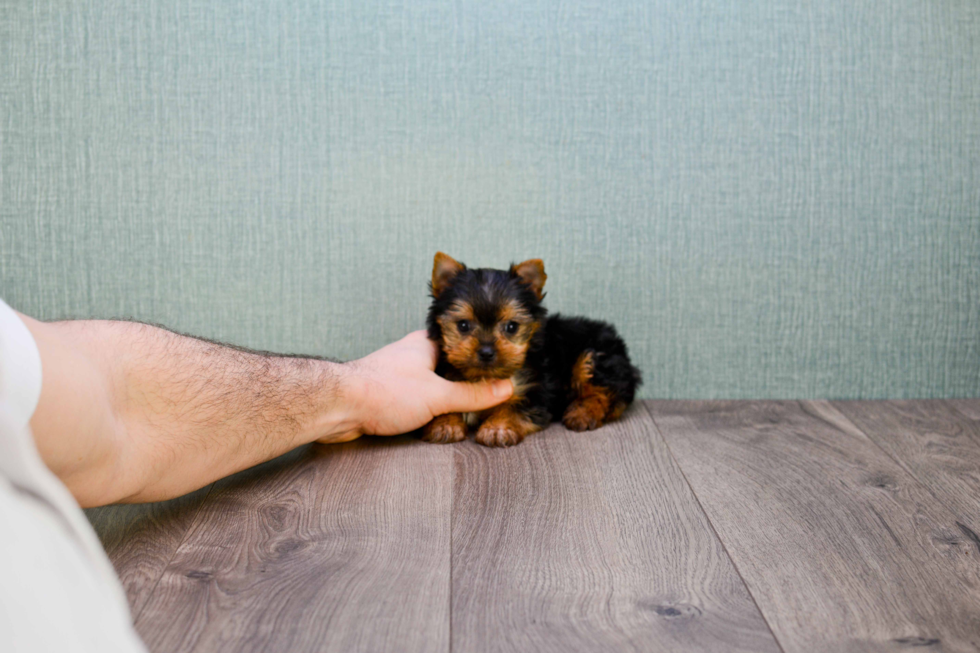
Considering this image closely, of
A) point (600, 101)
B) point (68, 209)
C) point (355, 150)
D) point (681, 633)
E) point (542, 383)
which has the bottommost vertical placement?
point (681, 633)

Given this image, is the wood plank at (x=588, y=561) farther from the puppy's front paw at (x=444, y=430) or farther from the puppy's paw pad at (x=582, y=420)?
the puppy's paw pad at (x=582, y=420)

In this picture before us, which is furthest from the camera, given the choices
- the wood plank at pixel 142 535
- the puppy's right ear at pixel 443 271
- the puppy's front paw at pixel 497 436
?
the puppy's right ear at pixel 443 271

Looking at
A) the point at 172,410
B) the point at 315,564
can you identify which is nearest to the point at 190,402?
the point at 172,410

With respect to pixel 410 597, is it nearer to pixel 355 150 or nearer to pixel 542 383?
pixel 542 383

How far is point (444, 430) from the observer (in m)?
2.10

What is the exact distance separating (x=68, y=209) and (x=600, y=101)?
5.94 ft

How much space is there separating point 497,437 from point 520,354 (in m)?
→ 0.26

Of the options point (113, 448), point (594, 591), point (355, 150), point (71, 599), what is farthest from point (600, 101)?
point (71, 599)

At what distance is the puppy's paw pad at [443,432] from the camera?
2100 millimetres

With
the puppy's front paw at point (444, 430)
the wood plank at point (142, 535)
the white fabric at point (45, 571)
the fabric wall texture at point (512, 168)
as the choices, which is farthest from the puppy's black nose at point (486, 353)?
the white fabric at point (45, 571)

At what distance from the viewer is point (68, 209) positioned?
2.40 m

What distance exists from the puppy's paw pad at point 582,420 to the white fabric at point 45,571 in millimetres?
1616

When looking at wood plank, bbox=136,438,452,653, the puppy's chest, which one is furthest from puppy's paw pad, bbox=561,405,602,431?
wood plank, bbox=136,438,452,653

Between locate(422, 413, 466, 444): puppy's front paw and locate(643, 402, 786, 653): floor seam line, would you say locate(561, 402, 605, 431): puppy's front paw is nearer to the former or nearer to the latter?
locate(643, 402, 786, 653): floor seam line
